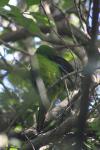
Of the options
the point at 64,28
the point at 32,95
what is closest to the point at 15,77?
the point at 32,95

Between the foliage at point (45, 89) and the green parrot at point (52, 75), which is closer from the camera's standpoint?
the foliage at point (45, 89)

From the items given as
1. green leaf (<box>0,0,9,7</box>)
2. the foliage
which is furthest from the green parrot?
green leaf (<box>0,0,9,7</box>)

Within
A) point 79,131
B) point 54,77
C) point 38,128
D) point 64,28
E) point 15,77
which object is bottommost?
point 79,131

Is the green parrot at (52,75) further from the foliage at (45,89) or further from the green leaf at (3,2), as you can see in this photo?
the green leaf at (3,2)

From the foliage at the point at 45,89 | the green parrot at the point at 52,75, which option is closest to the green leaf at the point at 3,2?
the foliage at the point at 45,89

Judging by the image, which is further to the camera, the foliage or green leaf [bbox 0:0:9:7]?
green leaf [bbox 0:0:9:7]

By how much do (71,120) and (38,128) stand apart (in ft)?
0.76

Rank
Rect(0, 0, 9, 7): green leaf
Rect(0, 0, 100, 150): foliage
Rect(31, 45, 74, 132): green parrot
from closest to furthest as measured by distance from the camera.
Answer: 1. Rect(0, 0, 100, 150): foliage
2. Rect(0, 0, 9, 7): green leaf
3. Rect(31, 45, 74, 132): green parrot

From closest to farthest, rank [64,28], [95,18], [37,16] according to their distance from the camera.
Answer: [95,18], [37,16], [64,28]

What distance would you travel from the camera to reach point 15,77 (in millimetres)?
700

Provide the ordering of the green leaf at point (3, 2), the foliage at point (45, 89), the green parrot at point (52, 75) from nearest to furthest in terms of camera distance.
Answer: the foliage at point (45, 89) < the green leaf at point (3, 2) < the green parrot at point (52, 75)

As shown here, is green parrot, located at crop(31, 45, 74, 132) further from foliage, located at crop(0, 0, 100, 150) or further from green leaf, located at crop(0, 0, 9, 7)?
green leaf, located at crop(0, 0, 9, 7)

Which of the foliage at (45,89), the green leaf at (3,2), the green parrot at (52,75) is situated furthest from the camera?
the green parrot at (52,75)

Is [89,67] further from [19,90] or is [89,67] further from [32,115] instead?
[32,115]
